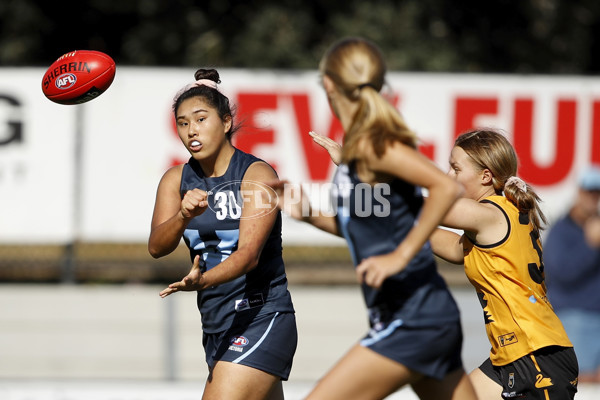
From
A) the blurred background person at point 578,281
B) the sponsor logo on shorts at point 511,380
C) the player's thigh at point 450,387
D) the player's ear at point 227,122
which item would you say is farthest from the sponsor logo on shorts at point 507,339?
the blurred background person at point 578,281

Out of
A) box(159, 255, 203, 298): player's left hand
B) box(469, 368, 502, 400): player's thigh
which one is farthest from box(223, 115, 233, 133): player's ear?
box(469, 368, 502, 400): player's thigh

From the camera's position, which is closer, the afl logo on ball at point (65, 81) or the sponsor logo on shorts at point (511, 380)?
the sponsor logo on shorts at point (511, 380)

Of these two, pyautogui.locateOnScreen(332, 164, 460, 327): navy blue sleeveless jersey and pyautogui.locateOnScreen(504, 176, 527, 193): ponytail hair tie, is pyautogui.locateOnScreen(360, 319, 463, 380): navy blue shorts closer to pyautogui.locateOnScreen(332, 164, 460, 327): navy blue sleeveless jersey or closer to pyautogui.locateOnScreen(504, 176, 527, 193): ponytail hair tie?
pyautogui.locateOnScreen(332, 164, 460, 327): navy blue sleeveless jersey

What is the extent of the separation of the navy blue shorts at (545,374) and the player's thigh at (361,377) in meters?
0.80

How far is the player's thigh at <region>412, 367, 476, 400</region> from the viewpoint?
318cm

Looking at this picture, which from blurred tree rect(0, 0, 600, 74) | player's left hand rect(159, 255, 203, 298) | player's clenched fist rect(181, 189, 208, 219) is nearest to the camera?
player's left hand rect(159, 255, 203, 298)

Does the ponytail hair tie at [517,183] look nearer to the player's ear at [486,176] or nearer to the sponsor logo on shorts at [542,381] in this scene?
the player's ear at [486,176]

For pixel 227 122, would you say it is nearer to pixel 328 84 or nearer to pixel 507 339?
pixel 328 84

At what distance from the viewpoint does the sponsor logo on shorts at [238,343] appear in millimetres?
3729

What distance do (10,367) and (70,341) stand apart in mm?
569

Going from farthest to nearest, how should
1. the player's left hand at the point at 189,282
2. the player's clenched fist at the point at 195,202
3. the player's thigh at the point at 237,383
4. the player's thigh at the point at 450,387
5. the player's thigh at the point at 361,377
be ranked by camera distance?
the player's thigh at the point at 237,383, the player's clenched fist at the point at 195,202, the player's left hand at the point at 189,282, the player's thigh at the point at 450,387, the player's thigh at the point at 361,377

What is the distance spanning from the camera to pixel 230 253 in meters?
3.78

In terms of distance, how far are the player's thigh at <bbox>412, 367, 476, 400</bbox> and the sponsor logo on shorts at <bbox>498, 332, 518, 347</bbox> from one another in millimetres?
526

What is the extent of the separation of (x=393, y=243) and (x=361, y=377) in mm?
496
